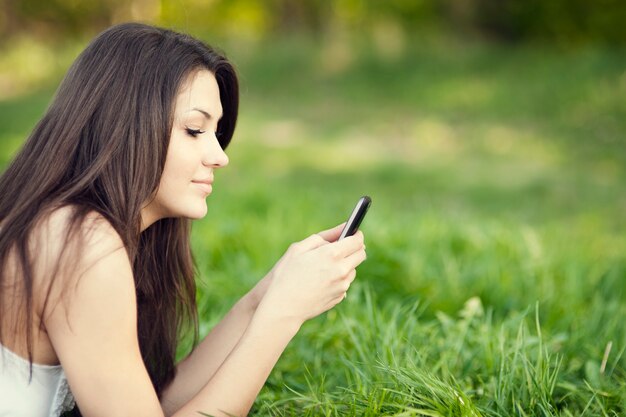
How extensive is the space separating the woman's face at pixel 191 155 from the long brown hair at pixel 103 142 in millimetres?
27

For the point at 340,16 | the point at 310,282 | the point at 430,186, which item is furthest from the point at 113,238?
the point at 340,16

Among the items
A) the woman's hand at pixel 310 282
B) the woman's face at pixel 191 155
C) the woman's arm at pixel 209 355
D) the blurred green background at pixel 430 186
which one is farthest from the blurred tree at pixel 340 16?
the woman's hand at pixel 310 282

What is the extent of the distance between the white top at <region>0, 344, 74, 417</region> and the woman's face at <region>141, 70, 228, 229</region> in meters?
0.42

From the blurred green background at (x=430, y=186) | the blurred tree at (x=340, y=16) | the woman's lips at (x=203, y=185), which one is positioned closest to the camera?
the woman's lips at (x=203, y=185)

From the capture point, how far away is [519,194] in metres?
6.54

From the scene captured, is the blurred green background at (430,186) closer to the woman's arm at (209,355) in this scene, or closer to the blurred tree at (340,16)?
the blurred tree at (340,16)

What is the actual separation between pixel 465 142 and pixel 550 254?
196 inches

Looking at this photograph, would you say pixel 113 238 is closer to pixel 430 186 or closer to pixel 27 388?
pixel 27 388

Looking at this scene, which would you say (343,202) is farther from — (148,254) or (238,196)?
(148,254)

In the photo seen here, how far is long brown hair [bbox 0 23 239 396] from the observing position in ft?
5.52

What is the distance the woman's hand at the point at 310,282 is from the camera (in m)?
1.76

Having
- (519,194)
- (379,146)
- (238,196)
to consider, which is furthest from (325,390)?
(379,146)

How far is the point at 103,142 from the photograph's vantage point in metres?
1.73

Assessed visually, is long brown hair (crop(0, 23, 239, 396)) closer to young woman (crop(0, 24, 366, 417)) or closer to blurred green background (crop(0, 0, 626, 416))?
young woman (crop(0, 24, 366, 417))
